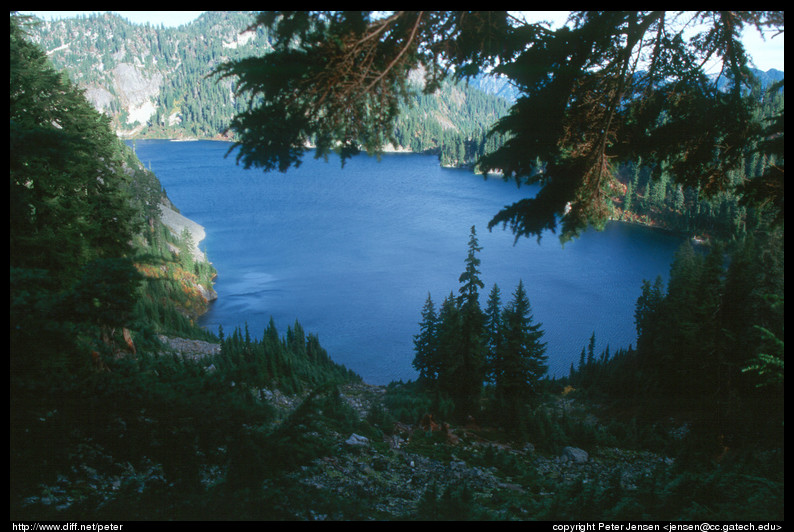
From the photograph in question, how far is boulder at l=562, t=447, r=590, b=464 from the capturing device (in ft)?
42.8

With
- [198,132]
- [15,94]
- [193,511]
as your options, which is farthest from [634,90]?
[198,132]

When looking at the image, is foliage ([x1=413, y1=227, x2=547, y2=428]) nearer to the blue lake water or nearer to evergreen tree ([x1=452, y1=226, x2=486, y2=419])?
evergreen tree ([x1=452, y1=226, x2=486, y2=419])

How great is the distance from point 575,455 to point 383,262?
110 feet

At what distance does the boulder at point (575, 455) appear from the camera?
1305 cm

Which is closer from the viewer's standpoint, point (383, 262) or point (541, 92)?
point (541, 92)

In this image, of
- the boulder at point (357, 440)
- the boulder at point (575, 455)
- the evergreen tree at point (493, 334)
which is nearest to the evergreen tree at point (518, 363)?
the evergreen tree at point (493, 334)

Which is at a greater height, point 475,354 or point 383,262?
point 475,354

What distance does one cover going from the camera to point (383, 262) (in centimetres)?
4559

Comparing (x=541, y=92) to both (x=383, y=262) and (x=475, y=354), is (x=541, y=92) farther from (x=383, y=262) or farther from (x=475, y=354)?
(x=383, y=262)

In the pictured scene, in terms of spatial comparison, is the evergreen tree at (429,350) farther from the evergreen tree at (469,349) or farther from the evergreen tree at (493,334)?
the evergreen tree at (469,349)

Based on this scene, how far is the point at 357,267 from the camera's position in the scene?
148 feet

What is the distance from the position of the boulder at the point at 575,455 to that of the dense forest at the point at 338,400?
0.18 ft

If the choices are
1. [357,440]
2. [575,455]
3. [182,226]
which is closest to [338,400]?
[357,440]
